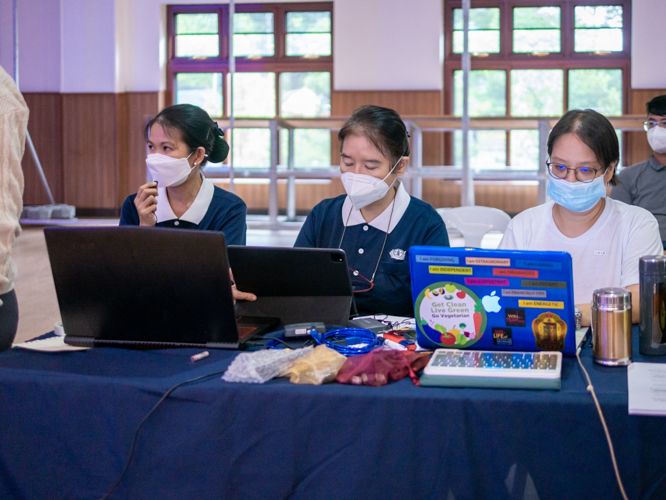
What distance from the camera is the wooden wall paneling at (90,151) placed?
30.1 feet

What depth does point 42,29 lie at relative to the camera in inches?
352

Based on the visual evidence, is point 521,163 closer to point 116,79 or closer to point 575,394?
point 116,79

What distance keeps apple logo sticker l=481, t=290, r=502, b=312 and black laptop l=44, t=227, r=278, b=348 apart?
453 mm


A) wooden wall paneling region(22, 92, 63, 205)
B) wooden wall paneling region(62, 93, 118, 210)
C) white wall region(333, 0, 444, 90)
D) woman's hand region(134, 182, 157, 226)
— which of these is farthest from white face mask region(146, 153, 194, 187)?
wooden wall paneling region(22, 92, 63, 205)

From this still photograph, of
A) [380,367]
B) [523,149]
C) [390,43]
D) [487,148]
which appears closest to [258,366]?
[380,367]

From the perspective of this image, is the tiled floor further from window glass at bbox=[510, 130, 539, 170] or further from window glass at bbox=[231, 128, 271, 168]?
window glass at bbox=[231, 128, 271, 168]

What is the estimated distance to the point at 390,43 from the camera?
8.56 meters

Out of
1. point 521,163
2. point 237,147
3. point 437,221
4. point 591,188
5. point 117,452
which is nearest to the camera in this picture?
point 117,452

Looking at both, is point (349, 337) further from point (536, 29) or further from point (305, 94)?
point (536, 29)

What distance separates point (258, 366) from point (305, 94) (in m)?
8.46

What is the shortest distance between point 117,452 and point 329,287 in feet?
1.74

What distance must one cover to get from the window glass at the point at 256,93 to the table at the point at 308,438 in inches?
332

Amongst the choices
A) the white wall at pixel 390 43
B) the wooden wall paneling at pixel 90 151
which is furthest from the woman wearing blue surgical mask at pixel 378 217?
the wooden wall paneling at pixel 90 151

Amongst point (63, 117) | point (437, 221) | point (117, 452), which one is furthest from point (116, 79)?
point (117, 452)
